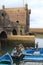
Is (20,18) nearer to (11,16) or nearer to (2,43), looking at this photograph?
(11,16)

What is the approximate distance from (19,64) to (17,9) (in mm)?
41168

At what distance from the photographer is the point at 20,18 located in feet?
207

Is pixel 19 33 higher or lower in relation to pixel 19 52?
lower

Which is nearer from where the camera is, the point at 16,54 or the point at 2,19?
the point at 16,54

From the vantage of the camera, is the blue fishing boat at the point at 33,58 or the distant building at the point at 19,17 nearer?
the blue fishing boat at the point at 33,58

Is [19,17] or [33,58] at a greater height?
[33,58]

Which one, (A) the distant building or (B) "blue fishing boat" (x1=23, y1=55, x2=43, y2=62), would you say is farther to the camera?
(A) the distant building

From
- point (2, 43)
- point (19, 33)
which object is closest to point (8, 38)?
point (2, 43)

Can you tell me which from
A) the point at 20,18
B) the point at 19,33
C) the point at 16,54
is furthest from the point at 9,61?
the point at 20,18

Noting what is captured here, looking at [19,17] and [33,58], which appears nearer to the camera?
[33,58]

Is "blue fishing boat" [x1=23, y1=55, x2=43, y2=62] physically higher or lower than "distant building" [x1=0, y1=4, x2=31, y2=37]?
higher

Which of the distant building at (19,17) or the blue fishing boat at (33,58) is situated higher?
the blue fishing boat at (33,58)

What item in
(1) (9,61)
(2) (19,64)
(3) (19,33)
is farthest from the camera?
(3) (19,33)

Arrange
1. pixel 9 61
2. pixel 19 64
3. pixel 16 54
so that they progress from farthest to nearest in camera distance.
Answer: pixel 16 54 → pixel 19 64 → pixel 9 61
